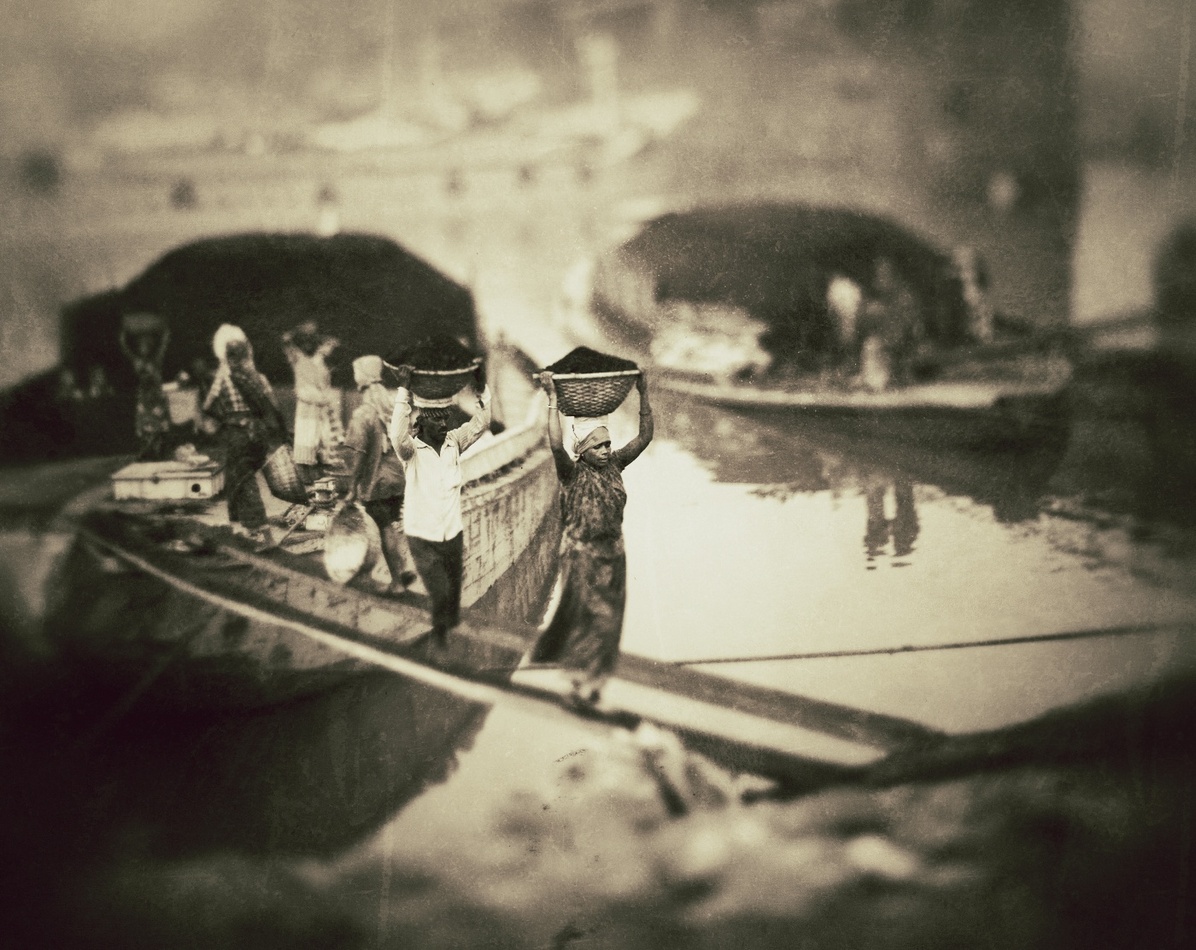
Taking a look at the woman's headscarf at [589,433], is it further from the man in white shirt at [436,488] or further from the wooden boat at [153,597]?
the wooden boat at [153,597]

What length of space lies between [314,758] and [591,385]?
1.23 metres

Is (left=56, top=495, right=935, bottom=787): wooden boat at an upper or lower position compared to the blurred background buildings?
lower

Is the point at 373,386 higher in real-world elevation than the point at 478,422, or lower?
higher

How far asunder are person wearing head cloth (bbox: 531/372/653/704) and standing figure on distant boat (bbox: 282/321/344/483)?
22.6 inches

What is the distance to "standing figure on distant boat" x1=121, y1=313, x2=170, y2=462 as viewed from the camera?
7.52ft

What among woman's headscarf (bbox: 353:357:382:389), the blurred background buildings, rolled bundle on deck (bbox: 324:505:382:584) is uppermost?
the blurred background buildings

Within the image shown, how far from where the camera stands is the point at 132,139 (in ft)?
7.37

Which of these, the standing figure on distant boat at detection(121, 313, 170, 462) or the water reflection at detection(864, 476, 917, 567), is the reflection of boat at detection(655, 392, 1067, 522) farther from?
the standing figure on distant boat at detection(121, 313, 170, 462)

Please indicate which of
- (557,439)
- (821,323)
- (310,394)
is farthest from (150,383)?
(821,323)

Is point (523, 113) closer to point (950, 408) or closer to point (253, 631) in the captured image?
point (950, 408)

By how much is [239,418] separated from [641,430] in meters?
1.05

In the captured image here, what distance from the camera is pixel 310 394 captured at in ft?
7.62

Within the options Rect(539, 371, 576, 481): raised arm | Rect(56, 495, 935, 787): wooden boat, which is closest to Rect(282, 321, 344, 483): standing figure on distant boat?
Rect(56, 495, 935, 787): wooden boat

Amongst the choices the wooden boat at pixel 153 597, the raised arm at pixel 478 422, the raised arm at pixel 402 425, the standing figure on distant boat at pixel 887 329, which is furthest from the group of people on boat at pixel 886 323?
the wooden boat at pixel 153 597
